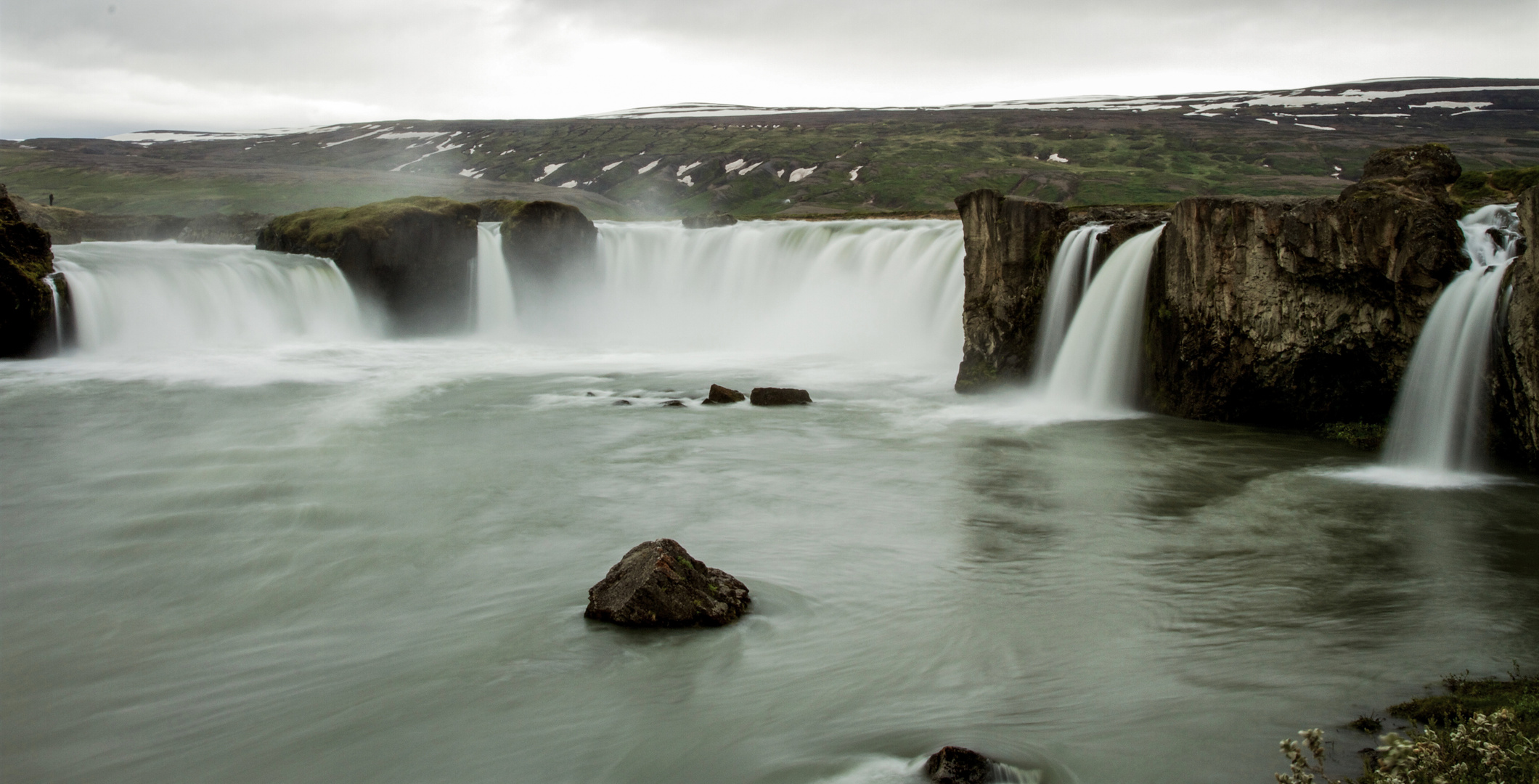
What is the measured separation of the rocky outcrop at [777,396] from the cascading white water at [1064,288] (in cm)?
488

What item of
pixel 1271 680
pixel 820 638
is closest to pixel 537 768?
pixel 820 638

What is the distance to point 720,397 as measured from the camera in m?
19.7

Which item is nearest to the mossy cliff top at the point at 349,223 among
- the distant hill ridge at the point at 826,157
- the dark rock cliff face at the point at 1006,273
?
the dark rock cliff face at the point at 1006,273

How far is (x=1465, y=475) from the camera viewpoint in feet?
43.0

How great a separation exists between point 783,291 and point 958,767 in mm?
28577

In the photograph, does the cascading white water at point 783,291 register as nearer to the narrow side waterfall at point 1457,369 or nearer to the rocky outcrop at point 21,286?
the narrow side waterfall at point 1457,369

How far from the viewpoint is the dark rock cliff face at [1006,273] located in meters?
20.0

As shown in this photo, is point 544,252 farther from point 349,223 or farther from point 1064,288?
point 1064,288

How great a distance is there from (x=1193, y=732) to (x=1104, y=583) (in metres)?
3.15

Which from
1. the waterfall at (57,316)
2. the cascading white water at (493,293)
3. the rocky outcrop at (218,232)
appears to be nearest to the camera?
the waterfall at (57,316)

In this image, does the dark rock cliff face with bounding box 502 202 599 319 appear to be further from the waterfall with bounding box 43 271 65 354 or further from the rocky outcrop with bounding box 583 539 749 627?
the rocky outcrop with bounding box 583 539 749 627

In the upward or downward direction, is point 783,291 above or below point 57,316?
above

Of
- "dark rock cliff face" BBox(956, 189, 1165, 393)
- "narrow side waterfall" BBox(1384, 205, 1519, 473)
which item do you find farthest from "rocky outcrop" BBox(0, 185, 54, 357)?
"narrow side waterfall" BBox(1384, 205, 1519, 473)

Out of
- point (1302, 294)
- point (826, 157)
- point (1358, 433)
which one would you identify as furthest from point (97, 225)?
point (826, 157)
